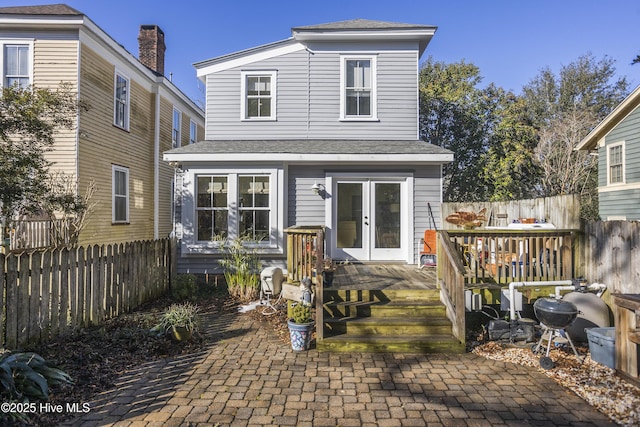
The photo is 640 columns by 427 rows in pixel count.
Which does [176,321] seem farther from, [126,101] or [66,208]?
[126,101]

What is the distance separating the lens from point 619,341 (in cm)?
382

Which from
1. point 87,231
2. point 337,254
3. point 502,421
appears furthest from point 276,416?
point 87,231

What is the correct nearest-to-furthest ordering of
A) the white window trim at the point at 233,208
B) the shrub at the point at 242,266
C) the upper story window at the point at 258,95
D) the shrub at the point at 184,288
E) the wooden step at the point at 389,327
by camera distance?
1. the wooden step at the point at 389,327
2. the shrub at the point at 242,266
3. the shrub at the point at 184,288
4. the white window trim at the point at 233,208
5. the upper story window at the point at 258,95

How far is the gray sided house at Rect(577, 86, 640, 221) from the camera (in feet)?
38.4

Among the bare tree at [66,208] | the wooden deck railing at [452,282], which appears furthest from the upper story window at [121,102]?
the wooden deck railing at [452,282]

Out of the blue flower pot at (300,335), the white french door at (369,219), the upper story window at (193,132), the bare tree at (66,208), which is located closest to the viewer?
the blue flower pot at (300,335)

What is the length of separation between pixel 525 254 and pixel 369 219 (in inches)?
139

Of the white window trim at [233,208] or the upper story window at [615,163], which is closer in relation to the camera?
the white window trim at [233,208]

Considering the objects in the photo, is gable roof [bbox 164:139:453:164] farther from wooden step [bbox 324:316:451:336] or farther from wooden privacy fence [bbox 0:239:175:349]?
wooden step [bbox 324:316:451:336]

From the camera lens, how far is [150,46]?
14.2 m

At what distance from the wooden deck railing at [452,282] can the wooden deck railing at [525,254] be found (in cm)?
35

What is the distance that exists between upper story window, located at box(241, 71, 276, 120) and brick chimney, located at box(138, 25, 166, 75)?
7089mm

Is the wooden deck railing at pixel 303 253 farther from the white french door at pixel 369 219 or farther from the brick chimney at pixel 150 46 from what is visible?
the brick chimney at pixel 150 46

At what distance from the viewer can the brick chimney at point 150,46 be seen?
558 inches
